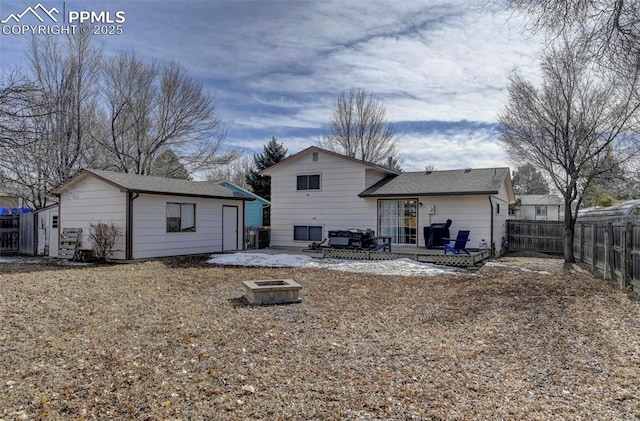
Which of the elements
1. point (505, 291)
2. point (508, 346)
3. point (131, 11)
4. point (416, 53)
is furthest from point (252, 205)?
point (508, 346)

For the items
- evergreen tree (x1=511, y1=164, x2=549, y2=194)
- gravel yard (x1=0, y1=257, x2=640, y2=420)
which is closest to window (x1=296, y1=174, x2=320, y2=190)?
gravel yard (x1=0, y1=257, x2=640, y2=420)

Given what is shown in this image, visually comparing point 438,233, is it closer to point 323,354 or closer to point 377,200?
point 377,200

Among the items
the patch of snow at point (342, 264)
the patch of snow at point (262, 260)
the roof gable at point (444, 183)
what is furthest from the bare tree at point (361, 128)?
the patch of snow at point (342, 264)

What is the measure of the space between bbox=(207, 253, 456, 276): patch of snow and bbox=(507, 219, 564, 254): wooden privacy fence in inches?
341

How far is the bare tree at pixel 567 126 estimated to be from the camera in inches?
494

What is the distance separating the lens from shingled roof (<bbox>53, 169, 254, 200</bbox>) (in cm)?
1332

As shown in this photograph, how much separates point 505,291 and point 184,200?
11472 mm

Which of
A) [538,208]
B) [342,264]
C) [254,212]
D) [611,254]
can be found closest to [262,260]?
[342,264]

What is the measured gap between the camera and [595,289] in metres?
7.90

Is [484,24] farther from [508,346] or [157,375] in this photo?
[157,375]

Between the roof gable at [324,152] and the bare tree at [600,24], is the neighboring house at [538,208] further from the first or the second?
the bare tree at [600,24]

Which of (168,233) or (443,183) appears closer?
(168,233)

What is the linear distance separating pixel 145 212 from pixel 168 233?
122 centimetres

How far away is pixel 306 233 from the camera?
18453 millimetres
